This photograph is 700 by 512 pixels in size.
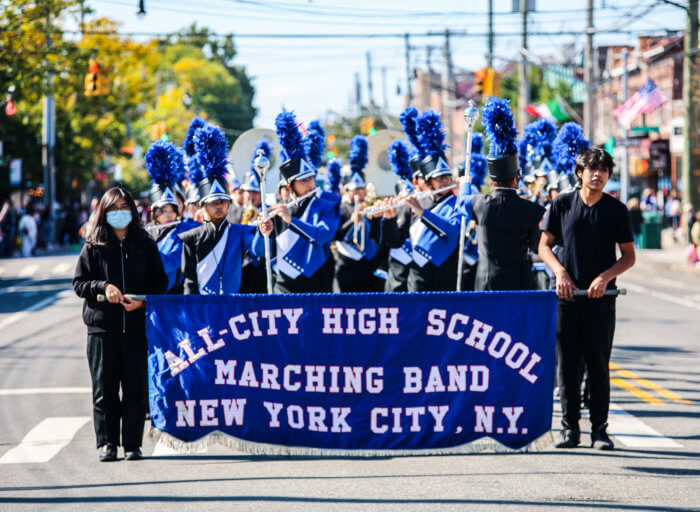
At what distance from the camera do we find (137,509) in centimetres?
666

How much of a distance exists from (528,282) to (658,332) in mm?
7659

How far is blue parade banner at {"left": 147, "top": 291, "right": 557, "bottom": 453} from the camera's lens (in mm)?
7691

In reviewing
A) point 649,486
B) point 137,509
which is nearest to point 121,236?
point 137,509

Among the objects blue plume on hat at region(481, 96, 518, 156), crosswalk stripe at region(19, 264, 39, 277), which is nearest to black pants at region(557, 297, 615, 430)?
blue plume on hat at region(481, 96, 518, 156)

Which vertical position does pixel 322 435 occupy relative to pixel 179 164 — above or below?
below

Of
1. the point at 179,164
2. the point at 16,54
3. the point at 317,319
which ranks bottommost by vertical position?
the point at 317,319

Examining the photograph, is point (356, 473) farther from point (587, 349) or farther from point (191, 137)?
point (191, 137)

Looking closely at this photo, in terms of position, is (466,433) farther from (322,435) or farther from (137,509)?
(137,509)

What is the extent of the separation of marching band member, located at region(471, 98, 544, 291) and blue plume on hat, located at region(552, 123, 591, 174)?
9.80 feet

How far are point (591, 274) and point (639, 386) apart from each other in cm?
356

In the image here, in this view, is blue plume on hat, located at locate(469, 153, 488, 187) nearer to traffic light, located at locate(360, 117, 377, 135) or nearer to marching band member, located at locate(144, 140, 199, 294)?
traffic light, located at locate(360, 117, 377, 135)

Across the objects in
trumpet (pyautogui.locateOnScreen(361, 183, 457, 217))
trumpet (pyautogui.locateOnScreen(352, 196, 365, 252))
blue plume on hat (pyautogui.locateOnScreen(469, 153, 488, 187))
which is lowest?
trumpet (pyautogui.locateOnScreen(352, 196, 365, 252))

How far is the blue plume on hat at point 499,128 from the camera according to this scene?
8875 mm

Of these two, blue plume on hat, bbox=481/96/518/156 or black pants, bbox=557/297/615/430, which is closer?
black pants, bbox=557/297/615/430
